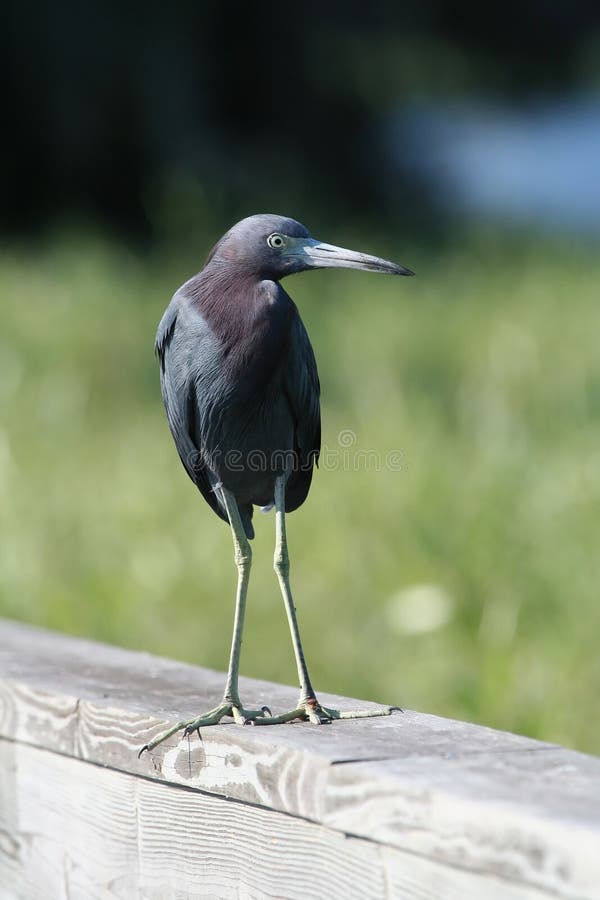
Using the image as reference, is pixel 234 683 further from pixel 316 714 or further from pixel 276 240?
pixel 276 240

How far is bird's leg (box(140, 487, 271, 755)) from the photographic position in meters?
1.71

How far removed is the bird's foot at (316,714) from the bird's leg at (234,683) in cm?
3

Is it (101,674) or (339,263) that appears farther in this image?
(101,674)

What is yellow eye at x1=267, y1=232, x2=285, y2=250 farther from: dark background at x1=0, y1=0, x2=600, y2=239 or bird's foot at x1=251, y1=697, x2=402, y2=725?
dark background at x1=0, y1=0, x2=600, y2=239

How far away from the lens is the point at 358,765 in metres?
1.43

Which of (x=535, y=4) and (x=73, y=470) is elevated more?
(x=535, y=4)

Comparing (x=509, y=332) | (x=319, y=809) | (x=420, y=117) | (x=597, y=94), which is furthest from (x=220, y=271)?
(x=597, y=94)

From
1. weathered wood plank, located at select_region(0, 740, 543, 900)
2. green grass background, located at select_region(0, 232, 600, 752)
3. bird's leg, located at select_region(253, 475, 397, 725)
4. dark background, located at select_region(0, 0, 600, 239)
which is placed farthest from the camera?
dark background, located at select_region(0, 0, 600, 239)

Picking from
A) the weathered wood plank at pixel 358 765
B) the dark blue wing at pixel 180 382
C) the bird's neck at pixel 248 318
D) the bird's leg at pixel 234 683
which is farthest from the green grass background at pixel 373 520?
the bird's neck at pixel 248 318

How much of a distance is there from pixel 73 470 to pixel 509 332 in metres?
2.55

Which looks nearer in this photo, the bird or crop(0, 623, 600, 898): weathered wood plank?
crop(0, 623, 600, 898): weathered wood plank

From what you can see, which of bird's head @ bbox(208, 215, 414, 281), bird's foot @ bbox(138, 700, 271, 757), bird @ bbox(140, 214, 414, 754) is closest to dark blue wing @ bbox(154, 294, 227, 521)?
bird @ bbox(140, 214, 414, 754)

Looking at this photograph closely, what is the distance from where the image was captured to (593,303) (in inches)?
259

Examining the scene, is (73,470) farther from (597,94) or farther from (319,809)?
(597,94)
